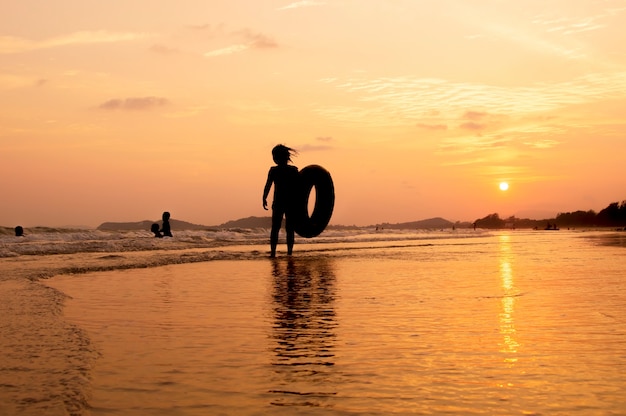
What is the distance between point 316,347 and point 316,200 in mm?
18849

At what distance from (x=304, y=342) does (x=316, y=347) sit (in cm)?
25

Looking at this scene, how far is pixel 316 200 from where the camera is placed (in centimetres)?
2420

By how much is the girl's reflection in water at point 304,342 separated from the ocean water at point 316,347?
0.8 inches

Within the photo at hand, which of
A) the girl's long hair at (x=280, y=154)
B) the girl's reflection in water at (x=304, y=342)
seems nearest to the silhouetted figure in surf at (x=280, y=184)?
the girl's long hair at (x=280, y=154)

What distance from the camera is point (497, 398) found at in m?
3.79

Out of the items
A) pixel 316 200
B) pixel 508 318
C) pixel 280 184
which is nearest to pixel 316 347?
pixel 508 318

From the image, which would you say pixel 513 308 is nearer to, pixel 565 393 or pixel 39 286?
pixel 565 393

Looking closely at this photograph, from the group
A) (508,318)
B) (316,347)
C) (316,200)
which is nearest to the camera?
(316,347)

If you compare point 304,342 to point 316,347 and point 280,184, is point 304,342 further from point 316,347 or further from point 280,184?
point 280,184

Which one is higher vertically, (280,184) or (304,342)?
(280,184)

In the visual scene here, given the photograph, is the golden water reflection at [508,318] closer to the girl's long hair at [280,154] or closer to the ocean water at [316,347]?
the ocean water at [316,347]

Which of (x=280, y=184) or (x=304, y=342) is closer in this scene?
(x=304, y=342)

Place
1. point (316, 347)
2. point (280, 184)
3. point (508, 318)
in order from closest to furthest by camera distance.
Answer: point (316, 347), point (508, 318), point (280, 184)

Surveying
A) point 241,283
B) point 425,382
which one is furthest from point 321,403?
point 241,283
